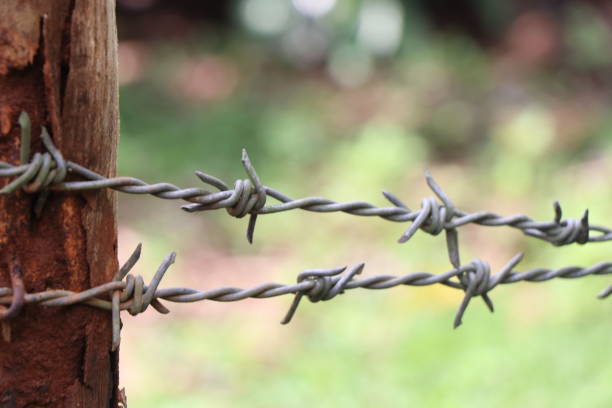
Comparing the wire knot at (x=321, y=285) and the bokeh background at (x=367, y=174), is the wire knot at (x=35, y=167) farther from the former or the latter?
the bokeh background at (x=367, y=174)

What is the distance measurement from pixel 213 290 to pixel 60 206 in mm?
247

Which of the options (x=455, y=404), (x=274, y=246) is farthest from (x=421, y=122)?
(x=455, y=404)

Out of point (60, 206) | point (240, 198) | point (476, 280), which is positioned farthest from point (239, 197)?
point (476, 280)

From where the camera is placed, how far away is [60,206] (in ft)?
3.50

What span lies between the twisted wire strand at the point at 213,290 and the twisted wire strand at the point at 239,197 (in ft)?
0.27

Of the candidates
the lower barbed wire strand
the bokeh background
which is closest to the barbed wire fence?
the lower barbed wire strand

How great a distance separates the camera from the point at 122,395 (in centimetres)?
123

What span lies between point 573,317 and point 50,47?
3.04 metres

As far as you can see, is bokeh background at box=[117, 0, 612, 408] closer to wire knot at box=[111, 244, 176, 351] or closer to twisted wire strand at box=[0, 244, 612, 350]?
twisted wire strand at box=[0, 244, 612, 350]

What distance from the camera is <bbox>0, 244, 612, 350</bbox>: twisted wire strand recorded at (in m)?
1.07

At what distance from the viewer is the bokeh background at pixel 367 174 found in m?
3.24

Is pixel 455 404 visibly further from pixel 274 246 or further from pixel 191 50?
pixel 191 50

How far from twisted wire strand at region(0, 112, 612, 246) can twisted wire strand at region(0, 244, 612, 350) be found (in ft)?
0.27

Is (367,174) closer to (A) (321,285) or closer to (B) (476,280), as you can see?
(B) (476,280)
